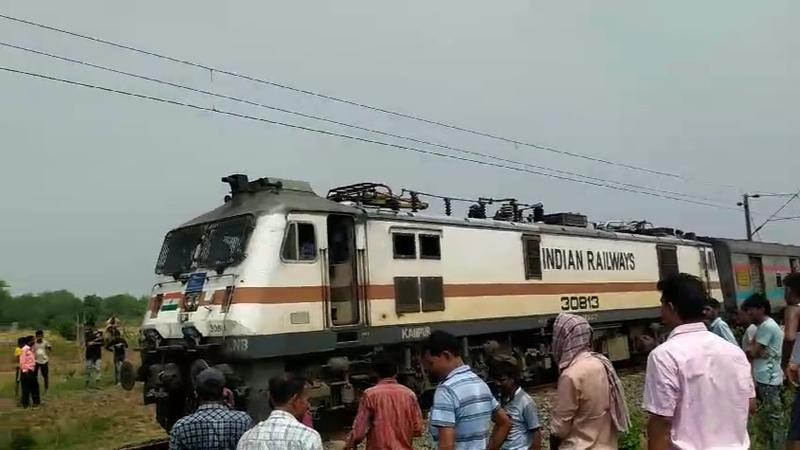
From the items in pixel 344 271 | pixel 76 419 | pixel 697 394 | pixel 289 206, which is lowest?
pixel 76 419

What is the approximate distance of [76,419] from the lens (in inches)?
549

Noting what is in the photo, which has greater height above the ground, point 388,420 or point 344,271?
point 344,271

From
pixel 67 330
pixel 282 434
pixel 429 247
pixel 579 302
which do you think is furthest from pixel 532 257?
pixel 67 330

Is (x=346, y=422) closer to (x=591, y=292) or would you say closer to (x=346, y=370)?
(x=346, y=370)

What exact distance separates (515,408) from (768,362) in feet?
12.3

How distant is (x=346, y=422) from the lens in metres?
12.4

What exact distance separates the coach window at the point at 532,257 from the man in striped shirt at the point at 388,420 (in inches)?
395

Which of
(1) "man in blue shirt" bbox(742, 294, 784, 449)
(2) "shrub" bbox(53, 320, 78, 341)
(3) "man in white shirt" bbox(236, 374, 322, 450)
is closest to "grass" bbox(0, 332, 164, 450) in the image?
(3) "man in white shirt" bbox(236, 374, 322, 450)

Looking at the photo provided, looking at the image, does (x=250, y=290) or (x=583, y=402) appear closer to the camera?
(x=583, y=402)

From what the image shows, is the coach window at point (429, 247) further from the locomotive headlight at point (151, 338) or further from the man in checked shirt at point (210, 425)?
the man in checked shirt at point (210, 425)

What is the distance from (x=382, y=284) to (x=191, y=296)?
290 centimetres

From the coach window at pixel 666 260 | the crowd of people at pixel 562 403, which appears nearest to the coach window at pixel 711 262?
the coach window at pixel 666 260

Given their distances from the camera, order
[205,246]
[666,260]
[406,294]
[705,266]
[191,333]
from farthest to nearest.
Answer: [705,266]
[666,260]
[406,294]
[205,246]
[191,333]

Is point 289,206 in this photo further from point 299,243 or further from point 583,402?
point 583,402
